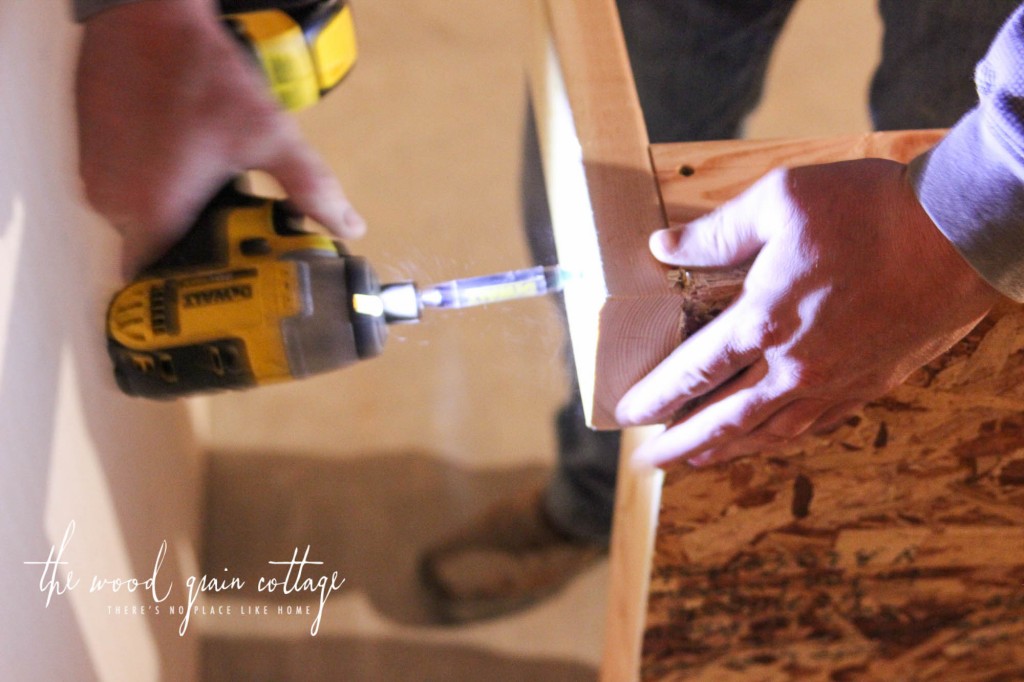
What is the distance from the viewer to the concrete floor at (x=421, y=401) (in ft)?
4.83

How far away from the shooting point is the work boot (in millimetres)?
1535

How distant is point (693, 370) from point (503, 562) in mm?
1003

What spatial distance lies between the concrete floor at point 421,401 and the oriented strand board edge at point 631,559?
28 centimetres

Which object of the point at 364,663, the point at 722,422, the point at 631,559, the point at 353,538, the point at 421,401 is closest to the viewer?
the point at 722,422

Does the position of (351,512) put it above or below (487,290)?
below

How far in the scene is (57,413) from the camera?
827 mm

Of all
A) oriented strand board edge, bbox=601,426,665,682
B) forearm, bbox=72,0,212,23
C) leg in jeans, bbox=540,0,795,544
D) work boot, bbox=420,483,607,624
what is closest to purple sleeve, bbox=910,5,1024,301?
oriented strand board edge, bbox=601,426,665,682

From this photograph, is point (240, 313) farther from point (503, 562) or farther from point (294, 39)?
point (503, 562)

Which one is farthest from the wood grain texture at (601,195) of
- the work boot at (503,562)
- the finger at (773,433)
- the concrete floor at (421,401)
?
the work boot at (503,562)

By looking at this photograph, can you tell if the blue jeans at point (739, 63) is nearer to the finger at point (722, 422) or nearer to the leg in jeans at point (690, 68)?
the leg in jeans at point (690, 68)

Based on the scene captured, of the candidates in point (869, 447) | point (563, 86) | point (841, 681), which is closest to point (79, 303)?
point (563, 86)

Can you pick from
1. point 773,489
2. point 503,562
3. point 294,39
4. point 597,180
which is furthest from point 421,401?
point 597,180

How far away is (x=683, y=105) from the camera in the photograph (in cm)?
115

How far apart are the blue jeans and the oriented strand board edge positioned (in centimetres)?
30
